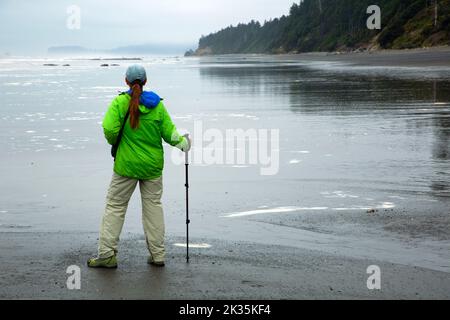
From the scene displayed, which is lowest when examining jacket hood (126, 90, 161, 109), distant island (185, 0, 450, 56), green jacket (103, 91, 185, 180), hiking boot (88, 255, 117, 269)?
hiking boot (88, 255, 117, 269)

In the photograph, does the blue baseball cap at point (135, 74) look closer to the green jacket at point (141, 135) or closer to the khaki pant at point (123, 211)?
the green jacket at point (141, 135)

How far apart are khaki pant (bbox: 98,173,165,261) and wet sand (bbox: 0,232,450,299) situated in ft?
0.73

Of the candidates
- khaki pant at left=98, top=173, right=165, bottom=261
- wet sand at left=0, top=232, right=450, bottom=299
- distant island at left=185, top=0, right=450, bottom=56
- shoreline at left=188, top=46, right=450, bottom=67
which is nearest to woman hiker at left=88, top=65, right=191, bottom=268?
khaki pant at left=98, top=173, right=165, bottom=261

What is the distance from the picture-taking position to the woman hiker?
6.33 meters

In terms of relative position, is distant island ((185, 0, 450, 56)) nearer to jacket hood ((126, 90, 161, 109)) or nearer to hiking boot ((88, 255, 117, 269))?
jacket hood ((126, 90, 161, 109))

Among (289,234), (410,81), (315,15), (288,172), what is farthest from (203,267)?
(315,15)

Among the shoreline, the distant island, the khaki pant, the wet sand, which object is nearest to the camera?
the wet sand

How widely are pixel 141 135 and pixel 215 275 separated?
4.80 ft

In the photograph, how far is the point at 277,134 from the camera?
1612 centimetres

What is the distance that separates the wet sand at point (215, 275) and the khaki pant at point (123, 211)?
22 cm

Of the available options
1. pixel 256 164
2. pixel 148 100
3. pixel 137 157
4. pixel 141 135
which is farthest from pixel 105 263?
pixel 256 164

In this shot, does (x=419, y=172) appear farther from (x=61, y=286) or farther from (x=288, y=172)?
(x=61, y=286)
